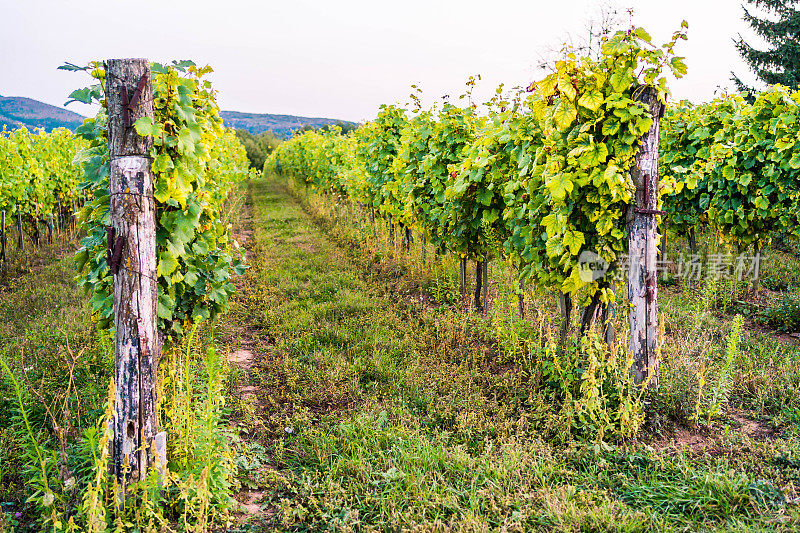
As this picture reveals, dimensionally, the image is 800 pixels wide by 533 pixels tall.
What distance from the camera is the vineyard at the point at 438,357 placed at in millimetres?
2730

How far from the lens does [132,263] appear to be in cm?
267

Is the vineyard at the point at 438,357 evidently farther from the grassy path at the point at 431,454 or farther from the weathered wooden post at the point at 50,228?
the weathered wooden post at the point at 50,228

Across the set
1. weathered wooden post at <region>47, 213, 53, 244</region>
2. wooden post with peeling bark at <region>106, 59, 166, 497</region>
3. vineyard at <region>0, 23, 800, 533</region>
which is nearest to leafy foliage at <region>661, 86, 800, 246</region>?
vineyard at <region>0, 23, 800, 533</region>

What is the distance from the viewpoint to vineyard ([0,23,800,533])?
8.96ft

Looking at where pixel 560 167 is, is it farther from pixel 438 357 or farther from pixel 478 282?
pixel 478 282

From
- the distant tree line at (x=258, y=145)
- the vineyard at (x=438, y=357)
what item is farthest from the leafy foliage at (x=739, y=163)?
the distant tree line at (x=258, y=145)

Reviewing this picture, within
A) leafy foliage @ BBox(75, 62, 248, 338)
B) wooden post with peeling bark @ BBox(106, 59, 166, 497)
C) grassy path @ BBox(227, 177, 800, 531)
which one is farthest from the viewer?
leafy foliage @ BBox(75, 62, 248, 338)

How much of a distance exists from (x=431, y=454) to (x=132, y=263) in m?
2.21

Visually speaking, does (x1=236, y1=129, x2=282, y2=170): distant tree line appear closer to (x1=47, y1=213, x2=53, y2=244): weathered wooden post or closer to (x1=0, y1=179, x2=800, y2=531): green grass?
(x1=47, y1=213, x2=53, y2=244): weathered wooden post

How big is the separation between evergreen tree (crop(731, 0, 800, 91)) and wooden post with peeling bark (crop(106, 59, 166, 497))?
78.8 ft

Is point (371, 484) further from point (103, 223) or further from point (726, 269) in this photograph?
point (726, 269)

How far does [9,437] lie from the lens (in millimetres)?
3455

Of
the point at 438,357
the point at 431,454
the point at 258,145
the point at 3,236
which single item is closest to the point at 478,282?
the point at 438,357

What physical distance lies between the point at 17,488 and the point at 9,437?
55 cm
